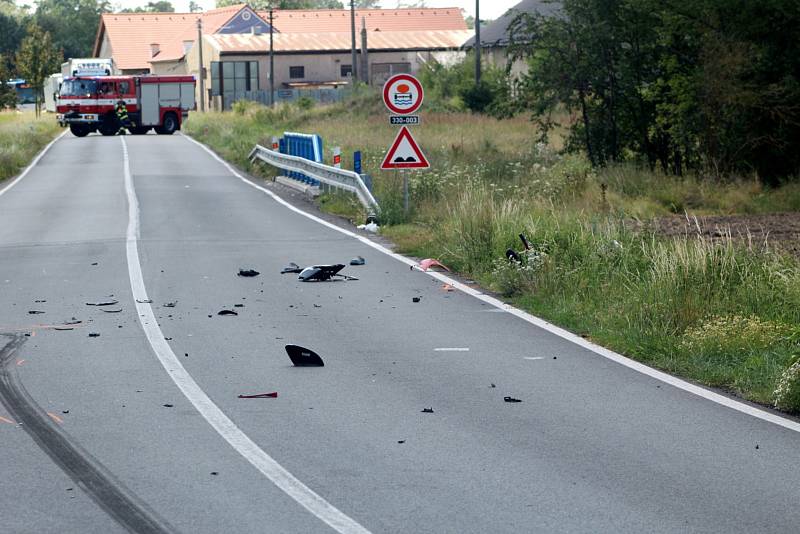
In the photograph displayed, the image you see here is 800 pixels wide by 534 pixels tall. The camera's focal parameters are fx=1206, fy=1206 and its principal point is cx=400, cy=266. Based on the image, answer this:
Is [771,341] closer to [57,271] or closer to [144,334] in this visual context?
[144,334]

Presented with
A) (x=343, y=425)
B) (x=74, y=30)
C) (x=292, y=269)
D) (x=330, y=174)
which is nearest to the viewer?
(x=343, y=425)

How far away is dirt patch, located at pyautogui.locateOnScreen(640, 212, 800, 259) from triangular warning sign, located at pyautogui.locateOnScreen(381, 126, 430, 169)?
3961mm

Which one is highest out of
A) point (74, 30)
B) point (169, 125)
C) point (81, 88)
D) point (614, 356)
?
point (74, 30)

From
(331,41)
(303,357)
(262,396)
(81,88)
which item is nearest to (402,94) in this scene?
(303,357)

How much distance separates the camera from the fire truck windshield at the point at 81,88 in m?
58.7

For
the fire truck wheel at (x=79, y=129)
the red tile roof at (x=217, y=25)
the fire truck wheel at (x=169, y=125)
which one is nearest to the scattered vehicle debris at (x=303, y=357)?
the fire truck wheel at (x=79, y=129)

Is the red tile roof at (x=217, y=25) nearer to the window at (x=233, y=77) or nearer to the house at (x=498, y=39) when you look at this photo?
the window at (x=233, y=77)

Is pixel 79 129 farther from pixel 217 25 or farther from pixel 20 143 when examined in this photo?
pixel 217 25

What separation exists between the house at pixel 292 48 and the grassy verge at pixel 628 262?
187ft

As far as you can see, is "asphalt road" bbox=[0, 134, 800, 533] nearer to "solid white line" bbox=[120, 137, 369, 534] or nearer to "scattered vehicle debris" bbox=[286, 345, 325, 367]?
"solid white line" bbox=[120, 137, 369, 534]

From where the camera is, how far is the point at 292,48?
90.5 meters

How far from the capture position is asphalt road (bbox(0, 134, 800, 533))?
19.4ft

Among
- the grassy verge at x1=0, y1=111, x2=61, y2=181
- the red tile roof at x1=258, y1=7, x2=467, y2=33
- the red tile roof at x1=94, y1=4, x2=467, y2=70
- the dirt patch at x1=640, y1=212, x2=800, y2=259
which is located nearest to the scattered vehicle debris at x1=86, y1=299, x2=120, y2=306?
the dirt patch at x1=640, y1=212, x2=800, y2=259

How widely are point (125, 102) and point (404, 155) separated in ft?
141
